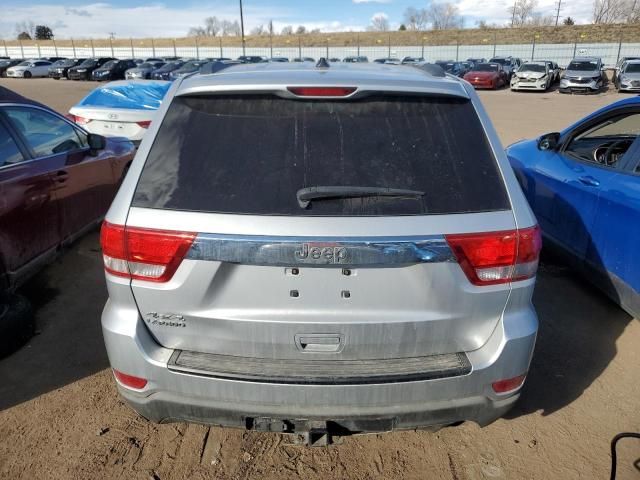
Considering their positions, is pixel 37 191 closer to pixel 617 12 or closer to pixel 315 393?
pixel 315 393

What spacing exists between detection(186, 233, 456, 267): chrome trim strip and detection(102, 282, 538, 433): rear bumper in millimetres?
455

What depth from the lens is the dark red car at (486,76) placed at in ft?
104

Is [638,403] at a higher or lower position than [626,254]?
lower

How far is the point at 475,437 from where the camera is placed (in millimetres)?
2783

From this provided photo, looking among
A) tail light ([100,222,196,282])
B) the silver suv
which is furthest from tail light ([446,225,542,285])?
tail light ([100,222,196,282])

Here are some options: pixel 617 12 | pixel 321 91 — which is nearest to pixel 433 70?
pixel 321 91

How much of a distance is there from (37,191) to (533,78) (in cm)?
3085

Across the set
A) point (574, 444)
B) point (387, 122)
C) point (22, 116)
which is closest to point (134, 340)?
point (387, 122)

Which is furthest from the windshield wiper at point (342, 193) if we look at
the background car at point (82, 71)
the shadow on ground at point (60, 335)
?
the background car at point (82, 71)

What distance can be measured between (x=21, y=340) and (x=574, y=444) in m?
3.61

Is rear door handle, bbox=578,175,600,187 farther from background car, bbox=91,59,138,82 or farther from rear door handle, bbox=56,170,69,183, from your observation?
background car, bbox=91,59,138,82

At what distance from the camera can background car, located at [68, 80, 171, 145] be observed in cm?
844

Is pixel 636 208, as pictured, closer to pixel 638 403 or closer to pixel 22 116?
pixel 638 403

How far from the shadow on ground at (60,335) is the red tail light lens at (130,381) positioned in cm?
127
